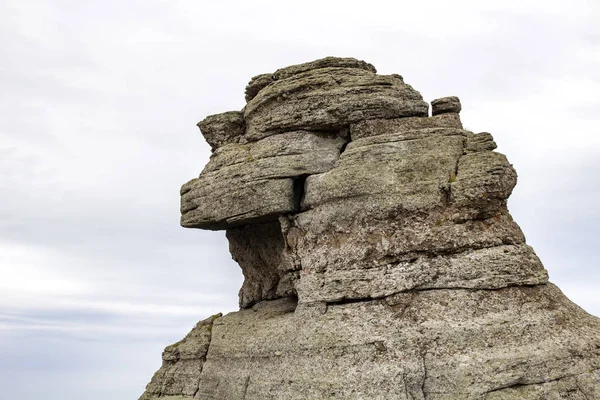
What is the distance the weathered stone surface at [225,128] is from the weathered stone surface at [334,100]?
85.3 inches

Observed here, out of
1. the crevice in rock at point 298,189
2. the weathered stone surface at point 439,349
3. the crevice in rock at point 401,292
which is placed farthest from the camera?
the crevice in rock at point 298,189

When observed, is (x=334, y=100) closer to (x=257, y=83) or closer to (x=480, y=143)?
(x=257, y=83)

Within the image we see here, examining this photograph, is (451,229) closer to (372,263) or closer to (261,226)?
(372,263)

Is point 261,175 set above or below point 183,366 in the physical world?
above

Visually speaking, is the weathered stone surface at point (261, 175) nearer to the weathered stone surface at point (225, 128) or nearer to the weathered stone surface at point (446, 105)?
the weathered stone surface at point (225, 128)

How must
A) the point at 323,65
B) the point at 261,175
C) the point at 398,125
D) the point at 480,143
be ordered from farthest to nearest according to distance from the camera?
the point at 323,65
the point at 261,175
the point at 398,125
the point at 480,143

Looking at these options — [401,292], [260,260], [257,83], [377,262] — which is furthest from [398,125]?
[260,260]

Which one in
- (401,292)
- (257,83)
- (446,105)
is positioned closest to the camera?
(401,292)

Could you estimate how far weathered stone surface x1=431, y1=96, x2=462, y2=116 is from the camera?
22172 millimetres

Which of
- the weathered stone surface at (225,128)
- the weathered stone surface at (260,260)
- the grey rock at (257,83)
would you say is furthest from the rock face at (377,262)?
the weathered stone surface at (225,128)

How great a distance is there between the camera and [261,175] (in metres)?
22.4

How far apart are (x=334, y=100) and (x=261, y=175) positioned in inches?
130

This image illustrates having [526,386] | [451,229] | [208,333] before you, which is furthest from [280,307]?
[526,386]

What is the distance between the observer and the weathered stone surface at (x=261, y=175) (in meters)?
22.0
